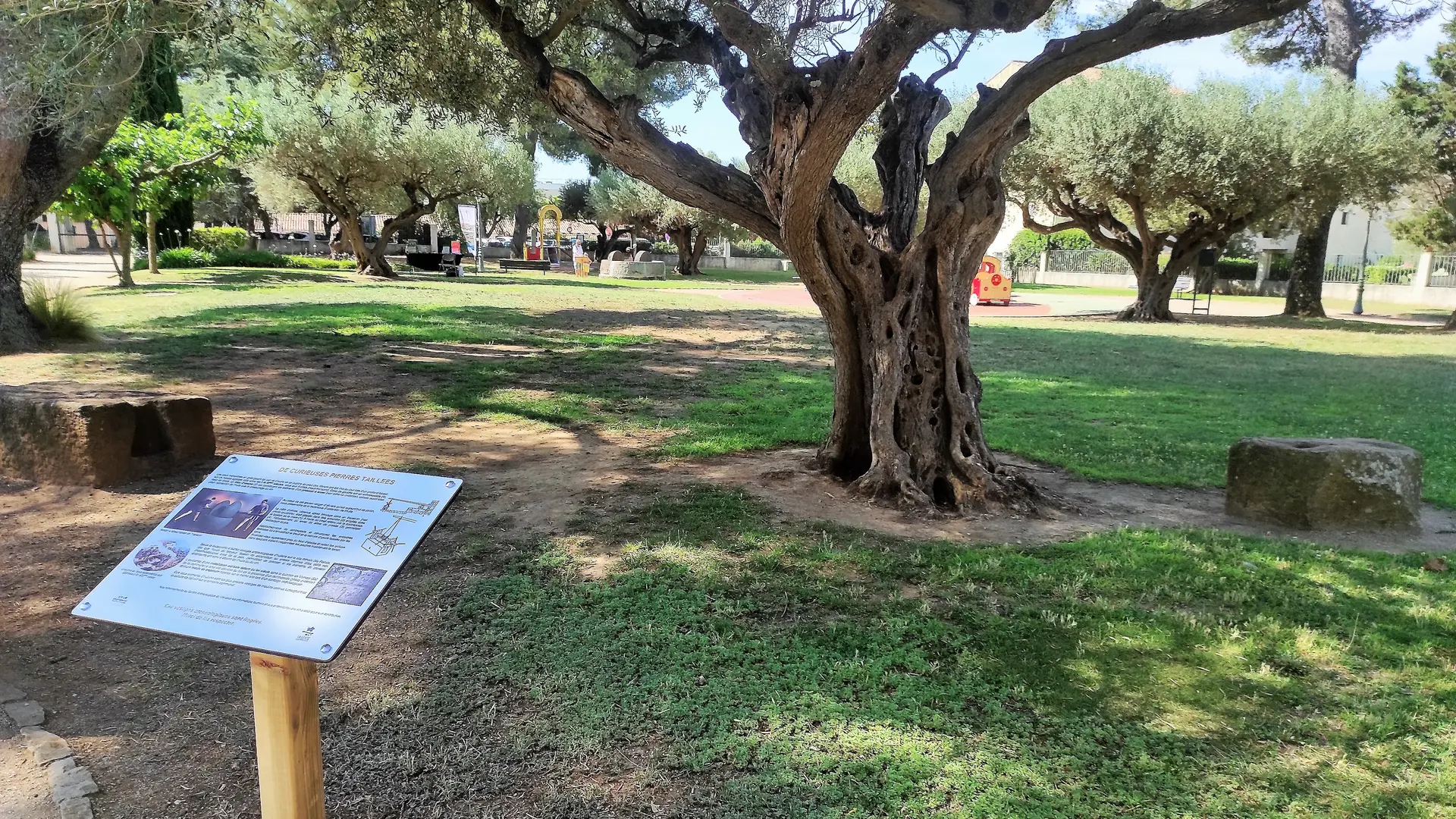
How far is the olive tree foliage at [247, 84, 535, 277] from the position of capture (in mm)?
23562

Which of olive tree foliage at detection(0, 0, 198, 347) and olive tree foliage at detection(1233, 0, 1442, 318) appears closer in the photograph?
olive tree foliage at detection(0, 0, 198, 347)

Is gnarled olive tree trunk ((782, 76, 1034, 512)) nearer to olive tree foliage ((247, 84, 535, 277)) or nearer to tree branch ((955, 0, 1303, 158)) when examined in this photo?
tree branch ((955, 0, 1303, 158))

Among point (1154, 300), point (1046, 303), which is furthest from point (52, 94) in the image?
point (1046, 303)

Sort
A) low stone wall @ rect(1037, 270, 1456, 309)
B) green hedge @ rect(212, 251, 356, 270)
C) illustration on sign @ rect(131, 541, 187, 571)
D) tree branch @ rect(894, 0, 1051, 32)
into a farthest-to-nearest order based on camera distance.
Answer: low stone wall @ rect(1037, 270, 1456, 309), green hedge @ rect(212, 251, 356, 270), tree branch @ rect(894, 0, 1051, 32), illustration on sign @ rect(131, 541, 187, 571)

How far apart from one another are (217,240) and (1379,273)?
42747 millimetres

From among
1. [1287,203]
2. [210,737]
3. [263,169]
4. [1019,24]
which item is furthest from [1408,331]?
[263,169]

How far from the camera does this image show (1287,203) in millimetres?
19781

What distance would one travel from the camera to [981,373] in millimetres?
11797

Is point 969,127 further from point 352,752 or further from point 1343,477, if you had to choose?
point 352,752

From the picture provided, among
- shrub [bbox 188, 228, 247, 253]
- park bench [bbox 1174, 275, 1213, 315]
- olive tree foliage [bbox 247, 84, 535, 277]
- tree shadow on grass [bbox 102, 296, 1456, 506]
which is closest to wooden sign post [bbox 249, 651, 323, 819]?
tree shadow on grass [bbox 102, 296, 1456, 506]

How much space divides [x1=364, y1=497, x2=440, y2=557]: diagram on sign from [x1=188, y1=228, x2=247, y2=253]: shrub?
31620 millimetres

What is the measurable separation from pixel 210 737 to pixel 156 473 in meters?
3.73

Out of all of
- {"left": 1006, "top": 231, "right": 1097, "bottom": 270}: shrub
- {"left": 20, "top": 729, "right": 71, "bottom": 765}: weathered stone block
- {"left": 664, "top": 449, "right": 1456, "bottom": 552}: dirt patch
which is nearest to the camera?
{"left": 20, "top": 729, "right": 71, "bottom": 765}: weathered stone block

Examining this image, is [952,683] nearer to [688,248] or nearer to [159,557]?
[159,557]
